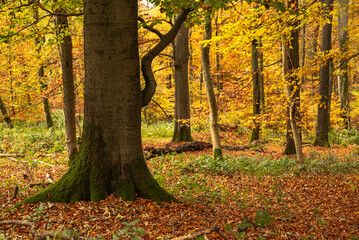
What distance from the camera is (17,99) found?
1739 cm

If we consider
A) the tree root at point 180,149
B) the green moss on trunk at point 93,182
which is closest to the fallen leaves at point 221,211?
the green moss on trunk at point 93,182

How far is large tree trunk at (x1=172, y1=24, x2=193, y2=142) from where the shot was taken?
12.8 metres

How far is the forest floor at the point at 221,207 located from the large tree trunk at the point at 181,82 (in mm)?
4273

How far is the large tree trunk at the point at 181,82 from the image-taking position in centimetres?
1284

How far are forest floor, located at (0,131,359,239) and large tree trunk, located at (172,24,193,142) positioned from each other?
14.0ft

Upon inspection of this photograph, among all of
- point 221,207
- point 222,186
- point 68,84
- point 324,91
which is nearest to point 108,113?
point 221,207

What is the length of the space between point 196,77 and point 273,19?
21271 millimetres

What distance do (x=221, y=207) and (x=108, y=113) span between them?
8.96 feet

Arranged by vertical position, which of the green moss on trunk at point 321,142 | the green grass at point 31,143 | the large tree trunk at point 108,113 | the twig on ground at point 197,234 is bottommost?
the green moss on trunk at point 321,142

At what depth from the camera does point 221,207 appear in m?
4.98

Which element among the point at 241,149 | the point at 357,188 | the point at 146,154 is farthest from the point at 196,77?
the point at 357,188

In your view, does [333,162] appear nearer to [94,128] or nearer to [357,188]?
[357,188]

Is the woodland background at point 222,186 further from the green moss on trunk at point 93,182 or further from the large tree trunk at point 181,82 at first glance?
the large tree trunk at point 181,82

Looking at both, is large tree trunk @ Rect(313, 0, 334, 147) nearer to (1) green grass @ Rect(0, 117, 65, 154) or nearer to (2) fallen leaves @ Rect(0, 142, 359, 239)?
(2) fallen leaves @ Rect(0, 142, 359, 239)
